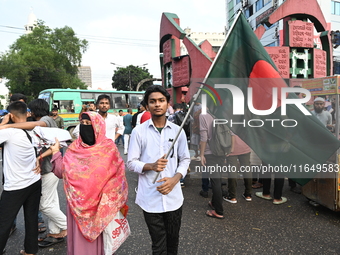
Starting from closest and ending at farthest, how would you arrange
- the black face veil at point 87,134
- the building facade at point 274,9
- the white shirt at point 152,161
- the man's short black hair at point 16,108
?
1. the white shirt at point 152,161
2. the black face veil at point 87,134
3. the man's short black hair at point 16,108
4. the building facade at point 274,9

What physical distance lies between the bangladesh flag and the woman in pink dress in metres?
1.26

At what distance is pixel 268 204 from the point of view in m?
4.09

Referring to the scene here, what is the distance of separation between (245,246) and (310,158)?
3.98 ft

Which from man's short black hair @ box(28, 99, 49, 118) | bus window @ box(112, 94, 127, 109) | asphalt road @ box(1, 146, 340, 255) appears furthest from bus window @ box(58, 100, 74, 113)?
man's short black hair @ box(28, 99, 49, 118)

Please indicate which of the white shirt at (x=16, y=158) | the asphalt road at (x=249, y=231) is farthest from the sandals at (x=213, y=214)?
the white shirt at (x=16, y=158)

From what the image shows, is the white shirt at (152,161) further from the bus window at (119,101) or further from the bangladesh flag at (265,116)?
the bus window at (119,101)

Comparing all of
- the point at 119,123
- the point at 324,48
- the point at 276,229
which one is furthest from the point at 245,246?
the point at 324,48

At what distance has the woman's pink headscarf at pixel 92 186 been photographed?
2211 millimetres

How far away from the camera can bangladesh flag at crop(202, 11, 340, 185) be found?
2762mm

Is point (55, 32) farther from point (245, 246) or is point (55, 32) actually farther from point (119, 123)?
point (245, 246)

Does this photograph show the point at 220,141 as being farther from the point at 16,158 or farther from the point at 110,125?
the point at 16,158

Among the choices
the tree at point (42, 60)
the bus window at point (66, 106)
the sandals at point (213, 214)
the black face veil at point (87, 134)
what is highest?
the tree at point (42, 60)

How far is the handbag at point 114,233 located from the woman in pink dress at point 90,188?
6 cm

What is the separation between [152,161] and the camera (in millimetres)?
2014
